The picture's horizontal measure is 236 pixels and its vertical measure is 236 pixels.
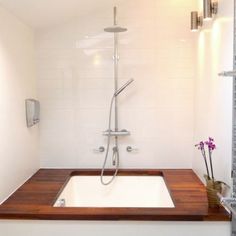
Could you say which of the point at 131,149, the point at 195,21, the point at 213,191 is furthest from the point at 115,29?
the point at 213,191

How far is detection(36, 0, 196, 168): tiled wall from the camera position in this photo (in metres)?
3.10

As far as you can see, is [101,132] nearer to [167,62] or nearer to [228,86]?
[167,62]

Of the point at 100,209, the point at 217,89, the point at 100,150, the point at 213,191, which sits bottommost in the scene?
the point at 100,209

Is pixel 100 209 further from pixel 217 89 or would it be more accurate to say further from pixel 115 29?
pixel 115 29

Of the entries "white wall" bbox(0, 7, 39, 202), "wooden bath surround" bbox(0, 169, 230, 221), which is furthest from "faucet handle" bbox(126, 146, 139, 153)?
"white wall" bbox(0, 7, 39, 202)

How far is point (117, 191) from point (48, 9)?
1707 millimetres

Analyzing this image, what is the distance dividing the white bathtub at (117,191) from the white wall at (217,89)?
47cm

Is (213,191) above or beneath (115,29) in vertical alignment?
beneath

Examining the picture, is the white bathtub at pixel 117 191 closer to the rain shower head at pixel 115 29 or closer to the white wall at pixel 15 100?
the white wall at pixel 15 100

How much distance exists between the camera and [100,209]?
210cm

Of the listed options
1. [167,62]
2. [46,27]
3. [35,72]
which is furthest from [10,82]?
[167,62]

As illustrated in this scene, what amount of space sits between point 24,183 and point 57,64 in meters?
1.16

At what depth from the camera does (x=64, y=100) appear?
125 inches

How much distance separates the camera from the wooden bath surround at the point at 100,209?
201 centimetres
